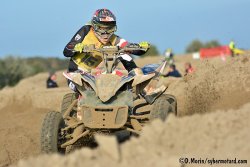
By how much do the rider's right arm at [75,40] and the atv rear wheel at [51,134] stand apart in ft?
4.59

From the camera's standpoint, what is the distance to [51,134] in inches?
297

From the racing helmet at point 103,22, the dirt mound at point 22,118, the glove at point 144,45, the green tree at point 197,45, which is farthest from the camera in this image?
the green tree at point 197,45

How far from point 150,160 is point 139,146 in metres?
0.25

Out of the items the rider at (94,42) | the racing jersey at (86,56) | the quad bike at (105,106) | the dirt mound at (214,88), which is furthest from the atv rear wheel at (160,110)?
the dirt mound at (214,88)

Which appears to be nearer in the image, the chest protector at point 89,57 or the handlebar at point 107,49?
the handlebar at point 107,49

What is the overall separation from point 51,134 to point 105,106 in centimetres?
77

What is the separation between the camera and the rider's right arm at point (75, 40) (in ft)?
29.3

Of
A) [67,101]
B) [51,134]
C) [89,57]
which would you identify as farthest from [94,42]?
[51,134]

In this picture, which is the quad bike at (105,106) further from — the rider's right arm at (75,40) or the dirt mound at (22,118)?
the dirt mound at (22,118)

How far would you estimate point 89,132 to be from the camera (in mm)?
7980

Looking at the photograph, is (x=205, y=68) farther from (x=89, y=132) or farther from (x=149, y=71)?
(x=89, y=132)

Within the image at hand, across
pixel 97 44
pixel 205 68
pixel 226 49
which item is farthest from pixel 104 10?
pixel 226 49

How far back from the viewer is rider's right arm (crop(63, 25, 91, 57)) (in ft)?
29.3

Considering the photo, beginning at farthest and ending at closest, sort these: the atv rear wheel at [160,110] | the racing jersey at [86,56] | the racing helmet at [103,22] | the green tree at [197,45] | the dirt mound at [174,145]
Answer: the green tree at [197,45], the racing jersey at [86,56], the racing helmet at [103,22], the atv rear wheel at [160,110], the dirt mound at [174,145]
